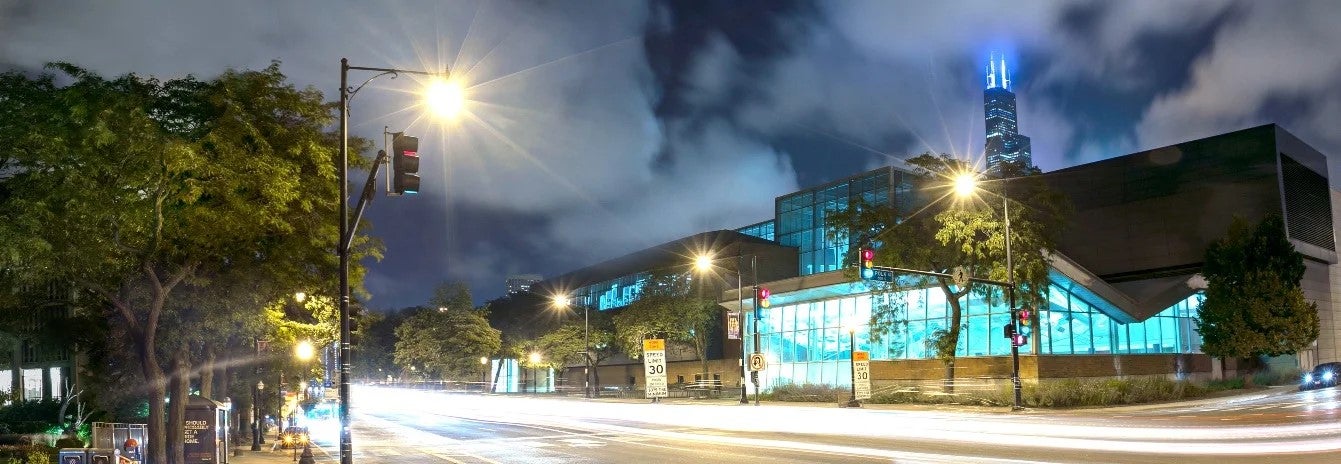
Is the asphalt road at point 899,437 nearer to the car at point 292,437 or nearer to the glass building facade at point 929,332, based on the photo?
the car at point 292,437

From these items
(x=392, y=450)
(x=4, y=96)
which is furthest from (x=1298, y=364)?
(x=4, y=96)

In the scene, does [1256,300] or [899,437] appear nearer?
[899,437]

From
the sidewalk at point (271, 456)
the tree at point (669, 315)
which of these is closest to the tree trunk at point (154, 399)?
the sidewalk at point (271, 456)

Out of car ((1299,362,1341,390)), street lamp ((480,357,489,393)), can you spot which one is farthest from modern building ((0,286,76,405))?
car ((1299,362,1341,390))

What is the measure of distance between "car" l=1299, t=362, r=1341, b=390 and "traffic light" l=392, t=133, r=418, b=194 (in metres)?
51.0

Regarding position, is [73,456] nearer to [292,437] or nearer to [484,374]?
[292,437]

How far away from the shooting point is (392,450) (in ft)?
89.1

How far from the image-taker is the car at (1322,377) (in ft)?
163

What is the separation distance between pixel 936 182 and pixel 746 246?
135ft

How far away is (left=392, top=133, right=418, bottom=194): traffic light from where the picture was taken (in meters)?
15.3

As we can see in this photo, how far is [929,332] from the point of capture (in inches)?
2144

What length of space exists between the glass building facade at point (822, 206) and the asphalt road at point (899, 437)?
4386cm

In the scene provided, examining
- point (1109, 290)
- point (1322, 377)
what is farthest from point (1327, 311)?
point (1109, 290)

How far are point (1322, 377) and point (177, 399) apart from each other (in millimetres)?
55439
